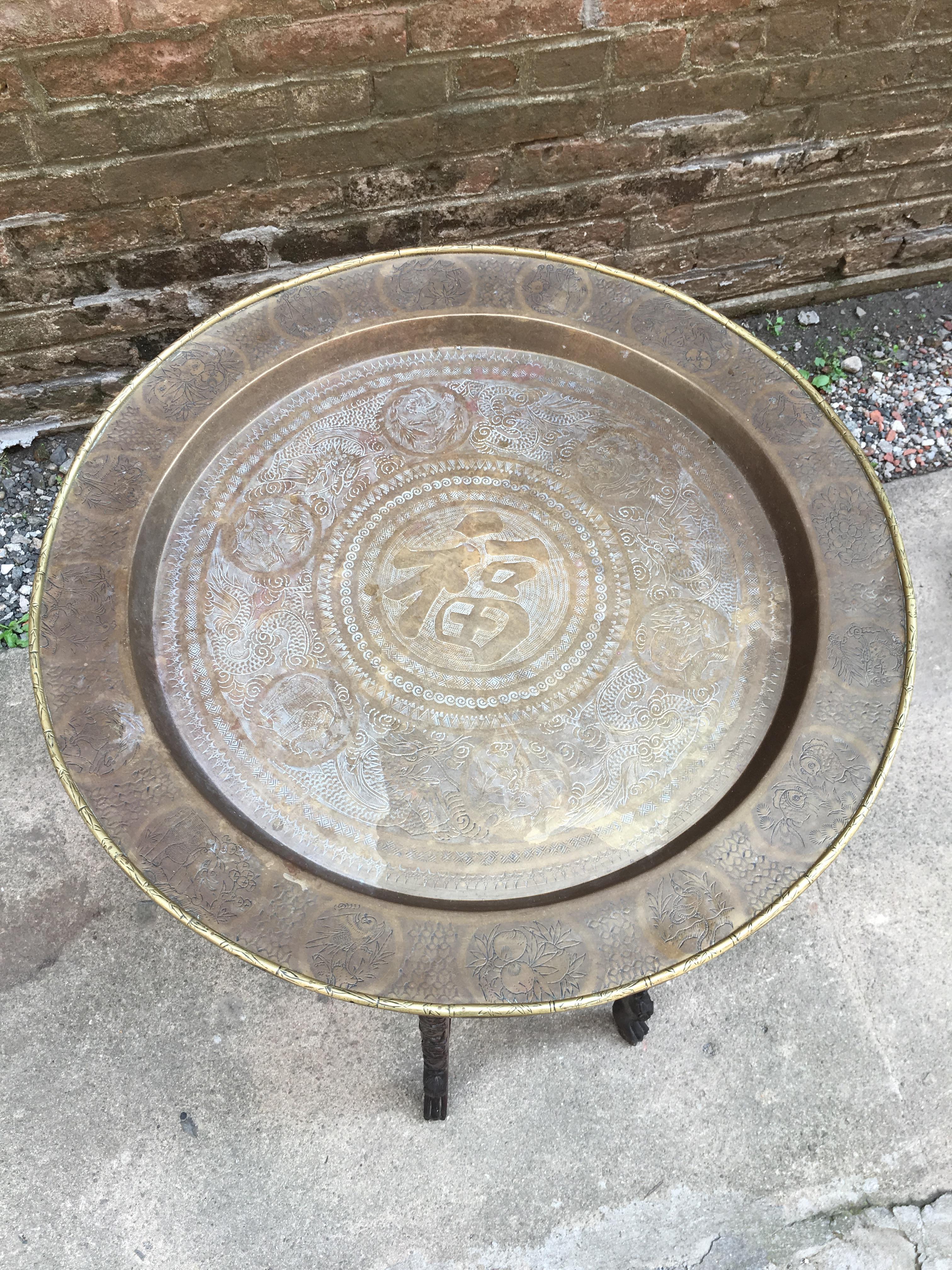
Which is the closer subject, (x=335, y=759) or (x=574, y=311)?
(x=335, y=759)

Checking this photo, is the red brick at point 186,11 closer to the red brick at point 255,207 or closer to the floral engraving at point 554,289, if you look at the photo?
the red brick at point 255,207

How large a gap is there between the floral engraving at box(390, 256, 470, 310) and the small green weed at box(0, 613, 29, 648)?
162 centimetres

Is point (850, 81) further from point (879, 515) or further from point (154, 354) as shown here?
point (154, 354)

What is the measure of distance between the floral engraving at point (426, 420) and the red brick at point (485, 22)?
100 centimetres

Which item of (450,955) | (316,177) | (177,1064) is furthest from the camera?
(316,177)

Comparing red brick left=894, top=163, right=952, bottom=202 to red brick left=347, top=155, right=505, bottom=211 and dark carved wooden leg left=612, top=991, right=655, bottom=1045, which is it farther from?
dark carved wooden leg left=612, top=991, right=655, bottom=1045

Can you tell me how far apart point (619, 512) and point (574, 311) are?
0.48m

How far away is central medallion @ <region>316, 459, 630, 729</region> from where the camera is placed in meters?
1.68

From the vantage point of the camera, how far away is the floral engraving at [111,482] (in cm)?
168

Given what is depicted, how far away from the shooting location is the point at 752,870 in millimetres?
1466

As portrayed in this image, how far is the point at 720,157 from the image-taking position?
2729 millimetres

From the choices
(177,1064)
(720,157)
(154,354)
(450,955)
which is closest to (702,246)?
(720,157)

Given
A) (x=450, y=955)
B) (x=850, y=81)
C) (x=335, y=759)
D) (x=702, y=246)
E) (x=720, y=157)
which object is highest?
(x=850, y=81)

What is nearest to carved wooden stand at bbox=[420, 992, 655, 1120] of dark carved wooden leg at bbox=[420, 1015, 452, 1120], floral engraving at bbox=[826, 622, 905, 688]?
dark carved wooden leg at bbox=[420, 1015, 452, 1120]
